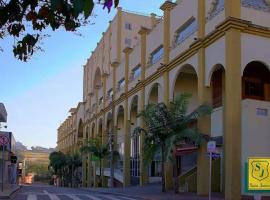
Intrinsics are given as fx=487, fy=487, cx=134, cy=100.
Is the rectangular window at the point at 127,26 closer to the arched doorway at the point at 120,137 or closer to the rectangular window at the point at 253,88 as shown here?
the arched doorway at the point at 120,137

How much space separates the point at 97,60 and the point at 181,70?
44.4m

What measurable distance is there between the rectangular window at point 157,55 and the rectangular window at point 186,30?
4044 millimetres

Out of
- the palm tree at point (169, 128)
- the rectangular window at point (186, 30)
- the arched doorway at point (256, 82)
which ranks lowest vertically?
the palm tree at point (169, 128)

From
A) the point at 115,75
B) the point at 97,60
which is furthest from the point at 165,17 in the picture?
the point at 97,60

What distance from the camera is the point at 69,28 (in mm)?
5977

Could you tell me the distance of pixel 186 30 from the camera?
1427 inches

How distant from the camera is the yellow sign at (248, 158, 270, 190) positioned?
14180 mm

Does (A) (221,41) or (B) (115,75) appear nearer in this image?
(A) (221,41)

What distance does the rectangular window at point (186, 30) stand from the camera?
34722 mm

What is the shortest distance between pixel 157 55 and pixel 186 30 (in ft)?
23.9

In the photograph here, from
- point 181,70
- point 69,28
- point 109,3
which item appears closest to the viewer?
point 109,3

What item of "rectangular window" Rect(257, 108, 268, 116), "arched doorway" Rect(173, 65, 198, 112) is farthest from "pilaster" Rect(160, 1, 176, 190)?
"rectangular window" Rect(257, 108, 268, 116)

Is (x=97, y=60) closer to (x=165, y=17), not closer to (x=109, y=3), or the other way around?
(x=165, y=17)

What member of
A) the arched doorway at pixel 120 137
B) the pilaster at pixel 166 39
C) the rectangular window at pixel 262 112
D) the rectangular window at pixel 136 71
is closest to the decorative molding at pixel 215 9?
the rectangular window at pixel 262 112
